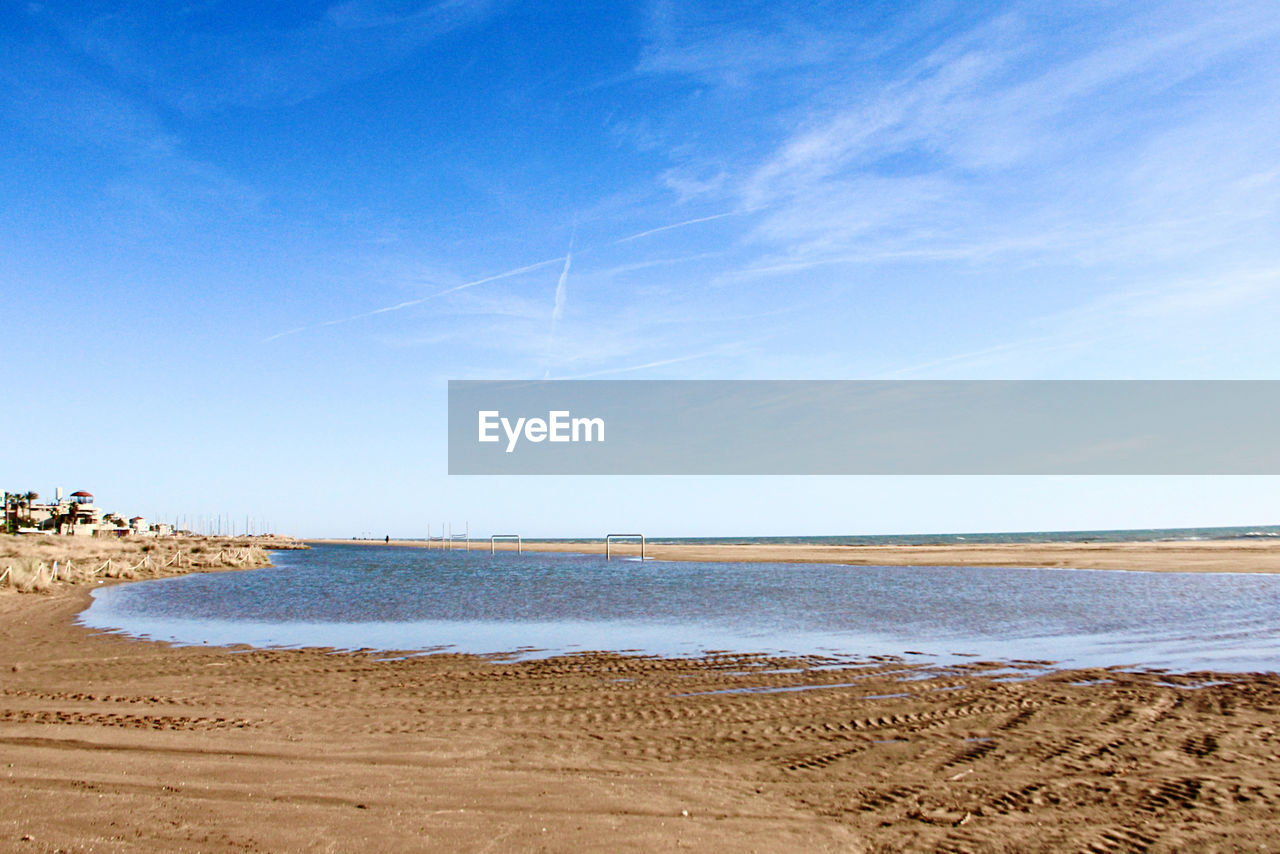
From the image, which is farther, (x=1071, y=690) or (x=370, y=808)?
(x=1071, y=690)

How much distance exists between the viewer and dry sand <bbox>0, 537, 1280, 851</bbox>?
7.76 meters

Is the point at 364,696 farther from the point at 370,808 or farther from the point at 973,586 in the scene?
the point at 973,586

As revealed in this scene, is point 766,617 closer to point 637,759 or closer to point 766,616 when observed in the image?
point 766,616

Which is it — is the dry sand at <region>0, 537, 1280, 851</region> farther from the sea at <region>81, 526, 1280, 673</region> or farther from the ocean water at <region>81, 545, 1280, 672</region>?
the ocean water at <region>81, 545, 1280, 672</region>

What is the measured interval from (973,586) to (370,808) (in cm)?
4155

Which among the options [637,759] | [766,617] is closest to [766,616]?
[766,617]

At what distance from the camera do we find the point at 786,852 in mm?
7418

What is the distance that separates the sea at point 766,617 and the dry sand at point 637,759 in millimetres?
3674

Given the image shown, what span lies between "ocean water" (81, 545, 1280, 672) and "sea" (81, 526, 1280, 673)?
81 millimetres

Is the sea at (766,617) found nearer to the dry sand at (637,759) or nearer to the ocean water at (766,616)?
the ocean water at (766,616)

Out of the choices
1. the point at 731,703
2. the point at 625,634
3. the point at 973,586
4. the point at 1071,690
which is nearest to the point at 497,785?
the point at 731,703

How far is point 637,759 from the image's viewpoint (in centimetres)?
1060

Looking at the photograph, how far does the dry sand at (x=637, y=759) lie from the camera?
25.5 ft

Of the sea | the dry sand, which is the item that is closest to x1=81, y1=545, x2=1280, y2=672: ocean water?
the sea
